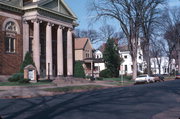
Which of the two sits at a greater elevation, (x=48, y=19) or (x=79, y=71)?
(x=48, y=19)

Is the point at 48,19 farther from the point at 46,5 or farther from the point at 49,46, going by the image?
the point at 49,46

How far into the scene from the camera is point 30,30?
4472 cm

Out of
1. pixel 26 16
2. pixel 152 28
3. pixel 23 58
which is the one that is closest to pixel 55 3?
pixel 26 16

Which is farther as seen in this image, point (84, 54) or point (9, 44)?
point (84, 54)

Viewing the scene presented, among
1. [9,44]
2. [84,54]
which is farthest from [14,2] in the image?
[84,54]

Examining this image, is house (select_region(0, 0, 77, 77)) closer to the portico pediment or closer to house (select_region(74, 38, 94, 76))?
the portico pediment

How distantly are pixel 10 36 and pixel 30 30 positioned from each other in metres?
4.94

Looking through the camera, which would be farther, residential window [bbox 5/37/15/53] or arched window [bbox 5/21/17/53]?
residential window [bbox 5/37/15/53]

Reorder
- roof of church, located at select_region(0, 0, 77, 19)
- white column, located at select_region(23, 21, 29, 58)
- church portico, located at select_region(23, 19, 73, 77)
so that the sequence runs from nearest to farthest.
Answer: roof of church, located at select_region(0, 0, 77, 19) → church portico, located at select_region(23, 19, 73, 77) → white column, located at select_region(23, 21, 29, 58)

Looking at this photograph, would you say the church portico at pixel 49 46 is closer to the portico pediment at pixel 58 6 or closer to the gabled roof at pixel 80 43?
the portico pediment at pixel 58 6

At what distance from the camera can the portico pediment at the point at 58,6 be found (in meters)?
44.0

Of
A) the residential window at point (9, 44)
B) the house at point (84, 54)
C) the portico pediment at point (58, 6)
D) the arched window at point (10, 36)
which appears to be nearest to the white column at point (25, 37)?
the arched window at point (10, 36)

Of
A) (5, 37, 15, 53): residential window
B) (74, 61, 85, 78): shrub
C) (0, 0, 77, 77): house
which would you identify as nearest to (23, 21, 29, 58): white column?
(0, 0, 77, 77): house

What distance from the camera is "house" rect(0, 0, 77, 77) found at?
39.7 metres
